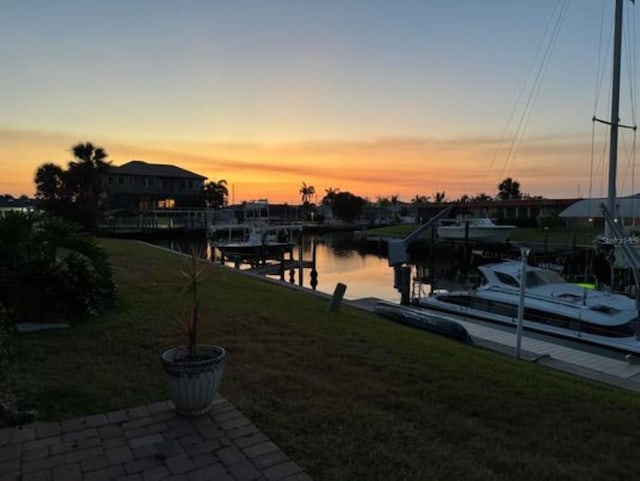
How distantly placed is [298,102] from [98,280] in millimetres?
17283

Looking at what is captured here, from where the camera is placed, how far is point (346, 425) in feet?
13.1

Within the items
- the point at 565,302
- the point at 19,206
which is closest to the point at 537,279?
the point at 565,302

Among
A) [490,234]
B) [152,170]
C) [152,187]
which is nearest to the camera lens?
[490,234]

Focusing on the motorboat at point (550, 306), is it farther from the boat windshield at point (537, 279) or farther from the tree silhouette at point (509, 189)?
the tree silhouette at point (509, 189)

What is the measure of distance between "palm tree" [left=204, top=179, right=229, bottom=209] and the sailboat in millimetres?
61725

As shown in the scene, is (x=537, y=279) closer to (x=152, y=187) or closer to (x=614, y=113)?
(x=614, y=113)

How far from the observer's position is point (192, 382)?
3.82 metres

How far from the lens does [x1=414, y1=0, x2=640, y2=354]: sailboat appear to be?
11984 mm

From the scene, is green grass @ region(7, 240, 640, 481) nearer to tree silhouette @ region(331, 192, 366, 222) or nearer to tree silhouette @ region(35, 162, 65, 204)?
tree silhouette @ region(35, 162, 65, 204)

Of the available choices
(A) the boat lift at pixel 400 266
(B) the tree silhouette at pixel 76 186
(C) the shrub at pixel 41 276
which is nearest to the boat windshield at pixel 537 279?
(A) the boat lift at pixel 400 266

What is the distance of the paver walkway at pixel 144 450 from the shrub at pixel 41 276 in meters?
3.85

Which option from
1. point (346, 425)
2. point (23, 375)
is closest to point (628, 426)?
point (346, 425)

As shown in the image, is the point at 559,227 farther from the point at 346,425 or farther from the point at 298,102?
the point at 346,425

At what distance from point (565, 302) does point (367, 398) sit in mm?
11167
